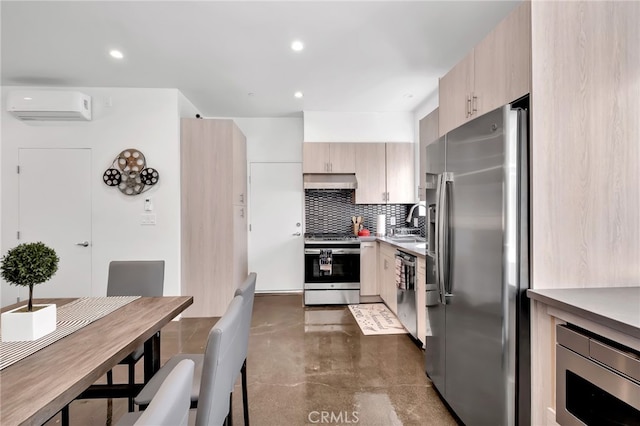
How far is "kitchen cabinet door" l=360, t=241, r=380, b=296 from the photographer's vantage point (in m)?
4.17

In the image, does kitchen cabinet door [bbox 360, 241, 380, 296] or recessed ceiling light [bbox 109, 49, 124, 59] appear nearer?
recessed ceiling light [bbox 109, 49, 124, 59]

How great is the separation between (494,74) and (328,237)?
3.14 metres

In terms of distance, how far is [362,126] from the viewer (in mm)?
4551

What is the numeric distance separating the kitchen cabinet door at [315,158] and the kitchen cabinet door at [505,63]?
269cm

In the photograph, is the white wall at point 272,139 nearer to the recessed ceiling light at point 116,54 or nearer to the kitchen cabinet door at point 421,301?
the recessed ceiling light at point 116,54

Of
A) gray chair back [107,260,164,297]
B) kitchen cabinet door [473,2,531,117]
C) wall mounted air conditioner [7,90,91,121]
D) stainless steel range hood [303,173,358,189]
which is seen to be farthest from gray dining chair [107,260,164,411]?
stainless steel range hood [303,173,358,189]

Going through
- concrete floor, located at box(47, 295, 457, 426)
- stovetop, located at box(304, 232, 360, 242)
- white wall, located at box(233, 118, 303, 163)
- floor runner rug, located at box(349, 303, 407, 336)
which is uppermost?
white wall, located at box(233, 118, 303, 163)

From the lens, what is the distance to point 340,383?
2.28 meters

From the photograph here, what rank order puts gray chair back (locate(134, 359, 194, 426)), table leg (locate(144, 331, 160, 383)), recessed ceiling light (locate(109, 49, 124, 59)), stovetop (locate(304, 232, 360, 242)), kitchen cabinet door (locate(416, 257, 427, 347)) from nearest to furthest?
gray chair back (locate(134, 359, 194, 426))
table leg (locate(144, 331, 160, 383))
kitchen cabinet door (locate(416, 257, 427, 347))
recessed ceiling light (locate(109, 49, 124, 59))
stovetop (locate(304, 232, 360, 242))

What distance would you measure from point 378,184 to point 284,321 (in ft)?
7.52

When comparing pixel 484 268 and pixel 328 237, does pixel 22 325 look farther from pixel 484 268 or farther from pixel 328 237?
pixel 328 237

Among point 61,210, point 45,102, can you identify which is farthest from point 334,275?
point 45,102

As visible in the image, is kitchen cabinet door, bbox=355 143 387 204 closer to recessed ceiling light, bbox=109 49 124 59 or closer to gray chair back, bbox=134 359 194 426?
recessed ceiling light, bbox=109 49 124 59

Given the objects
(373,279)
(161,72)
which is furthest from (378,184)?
(161,72)
